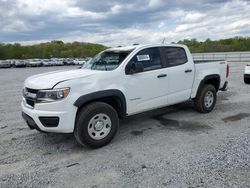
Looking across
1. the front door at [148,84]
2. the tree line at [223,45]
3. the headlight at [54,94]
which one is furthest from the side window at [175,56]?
the tree line at [223,45]

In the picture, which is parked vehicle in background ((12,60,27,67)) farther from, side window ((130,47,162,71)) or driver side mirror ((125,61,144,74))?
driver side mirror ((125,61,144,74))

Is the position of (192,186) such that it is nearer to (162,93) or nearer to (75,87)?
(75,87)

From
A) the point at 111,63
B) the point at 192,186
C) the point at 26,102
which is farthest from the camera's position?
the point at 111,63

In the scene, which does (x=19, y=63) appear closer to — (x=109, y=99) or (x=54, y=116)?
(x=109, y=99)

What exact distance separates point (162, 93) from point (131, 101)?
892 mm

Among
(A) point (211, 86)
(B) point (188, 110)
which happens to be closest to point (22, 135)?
(B) point (188, 110)

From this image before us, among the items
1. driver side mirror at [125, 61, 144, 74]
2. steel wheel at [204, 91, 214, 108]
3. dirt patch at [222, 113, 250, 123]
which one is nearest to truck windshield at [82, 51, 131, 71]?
driver side mirror at [125, 61, 144, 74]

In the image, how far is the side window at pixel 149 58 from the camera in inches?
222

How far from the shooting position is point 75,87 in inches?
181

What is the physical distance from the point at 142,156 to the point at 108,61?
2175 mm

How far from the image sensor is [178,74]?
6.25 meters

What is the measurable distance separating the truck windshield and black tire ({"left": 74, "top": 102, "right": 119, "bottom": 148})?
86 centimetres

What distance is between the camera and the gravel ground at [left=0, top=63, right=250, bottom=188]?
3719 mm

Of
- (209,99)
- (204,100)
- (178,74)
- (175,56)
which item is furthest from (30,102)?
(209,99)
